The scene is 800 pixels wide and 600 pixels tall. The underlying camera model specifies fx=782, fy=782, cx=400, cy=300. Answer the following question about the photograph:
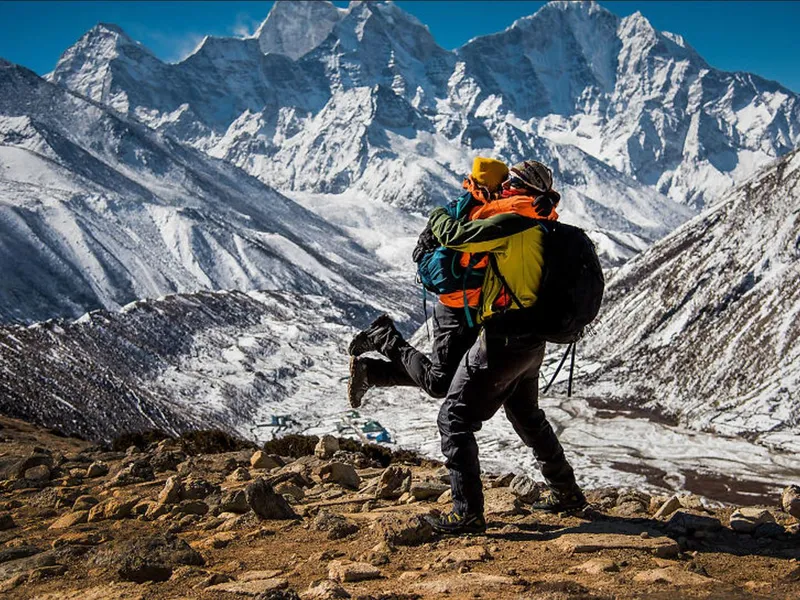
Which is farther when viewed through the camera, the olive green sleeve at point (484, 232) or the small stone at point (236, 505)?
the small stone at point (236, 505)

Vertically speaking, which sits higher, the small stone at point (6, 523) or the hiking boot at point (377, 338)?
the hiking boot at point (377, 338)

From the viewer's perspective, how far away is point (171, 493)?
834 cm

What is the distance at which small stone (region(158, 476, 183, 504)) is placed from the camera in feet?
27.1

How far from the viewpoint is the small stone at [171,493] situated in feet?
→ 27.1

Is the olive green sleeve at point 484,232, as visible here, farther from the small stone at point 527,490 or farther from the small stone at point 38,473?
the small stone at point 38,473

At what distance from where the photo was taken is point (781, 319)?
198 feet

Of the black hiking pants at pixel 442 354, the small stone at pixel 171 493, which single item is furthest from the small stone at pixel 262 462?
the black hiking pants at pixel 442 354

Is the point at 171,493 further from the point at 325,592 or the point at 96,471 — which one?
the point at 325,592

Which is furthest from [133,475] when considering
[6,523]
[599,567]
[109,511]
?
[599,567]

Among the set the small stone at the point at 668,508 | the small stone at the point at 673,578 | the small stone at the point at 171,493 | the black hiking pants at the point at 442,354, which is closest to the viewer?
the small stone at the point at 673,578

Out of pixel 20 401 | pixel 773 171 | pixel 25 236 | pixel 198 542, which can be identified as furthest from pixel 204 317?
pixel 198 542

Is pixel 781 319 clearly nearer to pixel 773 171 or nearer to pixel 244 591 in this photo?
pixel 773 171

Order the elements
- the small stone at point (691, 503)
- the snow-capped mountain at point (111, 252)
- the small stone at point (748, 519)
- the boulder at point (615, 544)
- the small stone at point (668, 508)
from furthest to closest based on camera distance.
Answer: the snow-capped mountain at point (111, 252), the small stone at point (691, 503), the small stone at point (668, 508), the small stone at point (748, 519), the boulder at point (615, 544)

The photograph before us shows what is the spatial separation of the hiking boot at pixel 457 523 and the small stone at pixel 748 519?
2.18m
